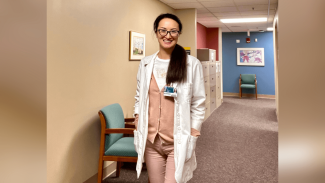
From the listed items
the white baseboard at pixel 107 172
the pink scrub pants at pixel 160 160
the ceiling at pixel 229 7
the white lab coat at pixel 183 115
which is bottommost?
the white baseboard at pixel 107 172

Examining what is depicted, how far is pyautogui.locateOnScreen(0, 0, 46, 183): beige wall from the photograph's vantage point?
0.24 m

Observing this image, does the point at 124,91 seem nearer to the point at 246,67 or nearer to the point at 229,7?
the point at 229,7

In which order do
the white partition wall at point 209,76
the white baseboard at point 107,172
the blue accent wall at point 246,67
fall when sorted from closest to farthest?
the white baseboard at point 107,172 < the white partition wall at point 209,76 < the blue accent wall at point 246,67

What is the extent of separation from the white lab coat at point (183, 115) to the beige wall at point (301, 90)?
3.81 feet

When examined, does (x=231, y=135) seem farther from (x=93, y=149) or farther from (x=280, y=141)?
(x=280, y=141)

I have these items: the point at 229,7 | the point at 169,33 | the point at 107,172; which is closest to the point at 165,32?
the point at 169,33

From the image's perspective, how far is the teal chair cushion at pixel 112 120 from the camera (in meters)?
2.45

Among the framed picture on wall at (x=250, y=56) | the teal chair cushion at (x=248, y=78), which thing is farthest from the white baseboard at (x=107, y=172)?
the framed picture on wall at (x=250, y=56)

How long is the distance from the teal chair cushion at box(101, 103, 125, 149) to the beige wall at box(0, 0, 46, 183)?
225 centimetres

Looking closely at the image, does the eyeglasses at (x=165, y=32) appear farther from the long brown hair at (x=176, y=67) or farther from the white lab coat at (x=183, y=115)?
the white lab coat at (x=183, y=115)

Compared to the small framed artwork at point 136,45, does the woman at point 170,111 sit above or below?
below

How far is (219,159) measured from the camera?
10.9 ft

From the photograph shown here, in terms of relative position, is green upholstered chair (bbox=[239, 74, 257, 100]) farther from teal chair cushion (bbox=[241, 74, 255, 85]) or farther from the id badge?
the id badge

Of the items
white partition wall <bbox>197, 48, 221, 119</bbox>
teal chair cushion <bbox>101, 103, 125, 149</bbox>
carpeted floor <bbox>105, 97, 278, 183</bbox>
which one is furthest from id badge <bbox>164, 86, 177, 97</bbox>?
white partition wall <bbox>197, 48, 221, 119</bbox>
